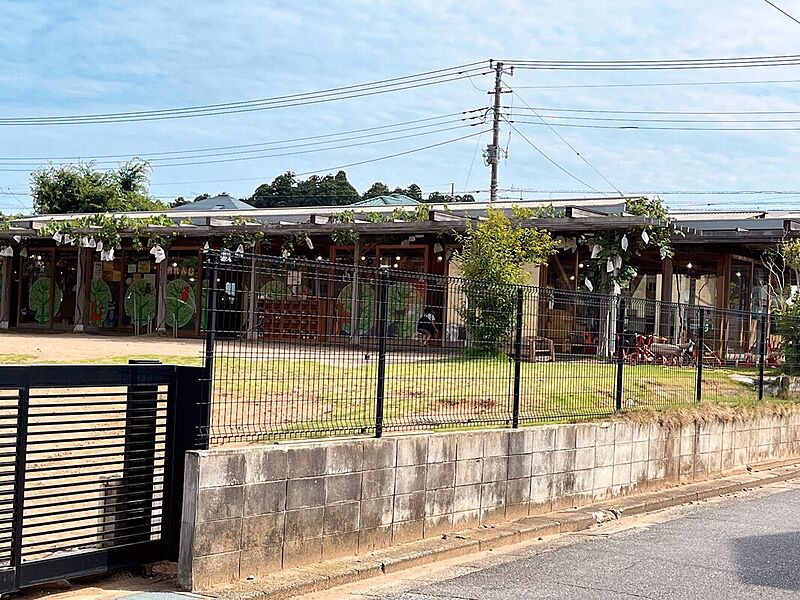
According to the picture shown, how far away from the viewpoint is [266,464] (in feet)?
24.1

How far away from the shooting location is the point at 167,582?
7020 mm

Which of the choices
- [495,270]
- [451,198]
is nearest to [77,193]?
[451,198]

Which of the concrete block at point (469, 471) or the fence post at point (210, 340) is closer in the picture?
the fence post at point (210, 340)

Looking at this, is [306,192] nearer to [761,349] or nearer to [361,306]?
[761,349]

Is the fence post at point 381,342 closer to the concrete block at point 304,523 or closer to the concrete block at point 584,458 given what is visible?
the concrete block at point 304,523

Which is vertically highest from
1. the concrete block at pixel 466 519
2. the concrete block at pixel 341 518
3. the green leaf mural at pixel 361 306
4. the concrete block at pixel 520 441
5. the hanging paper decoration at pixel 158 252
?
the hanging paper decoration at pixel 158 252

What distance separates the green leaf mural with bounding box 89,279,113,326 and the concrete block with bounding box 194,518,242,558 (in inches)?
1007

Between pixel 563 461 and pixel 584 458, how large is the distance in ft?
1.57

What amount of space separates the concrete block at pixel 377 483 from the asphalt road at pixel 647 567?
2.69 feet

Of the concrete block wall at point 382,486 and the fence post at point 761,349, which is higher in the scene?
the fence post at point 761,349

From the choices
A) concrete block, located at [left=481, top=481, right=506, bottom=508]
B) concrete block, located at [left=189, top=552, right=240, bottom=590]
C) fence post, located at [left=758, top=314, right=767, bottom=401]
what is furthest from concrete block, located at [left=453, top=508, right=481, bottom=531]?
fence post, located at [left=758, top=314, right=767, bottom=401]

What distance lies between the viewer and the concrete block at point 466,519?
935cm

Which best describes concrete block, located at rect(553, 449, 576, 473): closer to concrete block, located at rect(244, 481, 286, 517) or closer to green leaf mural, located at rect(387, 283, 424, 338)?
green leaf mural, located at rect(387, 283, 424, 338)

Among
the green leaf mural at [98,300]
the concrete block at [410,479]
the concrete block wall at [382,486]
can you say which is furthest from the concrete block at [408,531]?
the green leaf mural at [98,300]
